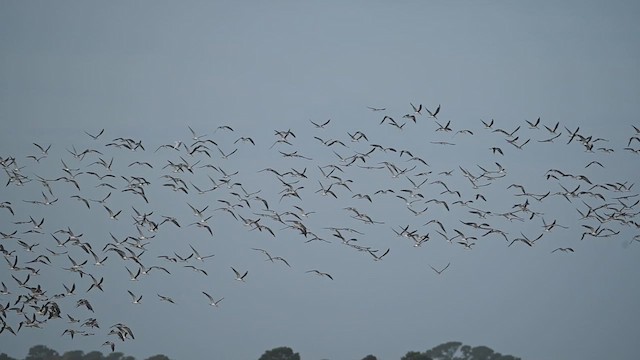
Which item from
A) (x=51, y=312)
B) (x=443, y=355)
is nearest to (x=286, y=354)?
(x=51, y=312)

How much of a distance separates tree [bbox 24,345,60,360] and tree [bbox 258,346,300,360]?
48.3 m

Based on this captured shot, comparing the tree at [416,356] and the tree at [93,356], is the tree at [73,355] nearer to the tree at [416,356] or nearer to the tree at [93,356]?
the tree at [93,356]

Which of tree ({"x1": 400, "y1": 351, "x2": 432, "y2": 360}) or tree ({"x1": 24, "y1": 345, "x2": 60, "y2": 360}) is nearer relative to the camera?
tree ({"x1": 400, "y1": 351, "x2": 432, "y2": 360})

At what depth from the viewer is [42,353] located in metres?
156

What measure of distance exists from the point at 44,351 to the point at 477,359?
3104 inches

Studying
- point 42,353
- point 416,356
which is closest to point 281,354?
point 416,356

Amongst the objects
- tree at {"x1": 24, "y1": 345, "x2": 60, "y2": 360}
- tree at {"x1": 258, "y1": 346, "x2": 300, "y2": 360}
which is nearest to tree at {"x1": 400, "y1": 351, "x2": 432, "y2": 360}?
tree at {"x1": 258, "y1": 346, "x2": 300, "y2": 360}

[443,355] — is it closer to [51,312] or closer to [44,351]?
[44,351]

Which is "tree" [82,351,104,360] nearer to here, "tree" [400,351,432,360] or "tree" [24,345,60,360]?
"tree" [24,345,60,360]

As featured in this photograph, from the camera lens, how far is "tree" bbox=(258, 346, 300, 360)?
117125 mm

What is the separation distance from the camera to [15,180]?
66.1 m

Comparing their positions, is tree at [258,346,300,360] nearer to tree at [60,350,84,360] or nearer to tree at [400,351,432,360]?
tree at [400,351,432,360]

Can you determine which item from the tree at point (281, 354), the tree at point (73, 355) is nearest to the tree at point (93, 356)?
the tree at point (73, 355)

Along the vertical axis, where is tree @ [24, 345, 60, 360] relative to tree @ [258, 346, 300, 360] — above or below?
above
